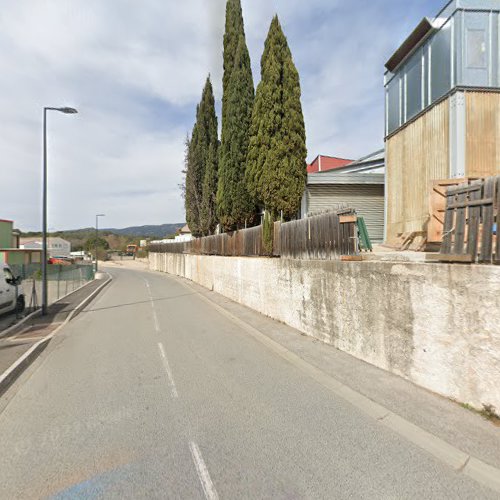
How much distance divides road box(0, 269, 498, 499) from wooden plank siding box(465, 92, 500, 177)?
27.9ft

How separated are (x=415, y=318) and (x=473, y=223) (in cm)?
151

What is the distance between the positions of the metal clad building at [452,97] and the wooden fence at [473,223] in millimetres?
6215

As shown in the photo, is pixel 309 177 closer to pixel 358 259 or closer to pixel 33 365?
pixel 358 259

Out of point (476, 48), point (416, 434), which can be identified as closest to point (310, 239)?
point (416, 434)

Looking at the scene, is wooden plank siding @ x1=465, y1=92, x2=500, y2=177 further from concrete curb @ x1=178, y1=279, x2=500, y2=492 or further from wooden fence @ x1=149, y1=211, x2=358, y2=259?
concrete curb @ x1=178, y1=279, x2=500, y2=492

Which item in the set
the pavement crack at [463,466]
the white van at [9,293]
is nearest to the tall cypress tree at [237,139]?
the white van at [9,293]

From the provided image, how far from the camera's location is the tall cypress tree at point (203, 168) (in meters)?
26.9

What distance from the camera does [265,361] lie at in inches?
258

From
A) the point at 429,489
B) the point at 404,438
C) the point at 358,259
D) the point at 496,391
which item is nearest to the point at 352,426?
the point at 404,438

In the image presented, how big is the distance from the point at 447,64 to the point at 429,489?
1148 centimetres

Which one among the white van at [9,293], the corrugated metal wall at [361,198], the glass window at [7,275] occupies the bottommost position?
the white van at [9,293]

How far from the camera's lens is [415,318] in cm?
480

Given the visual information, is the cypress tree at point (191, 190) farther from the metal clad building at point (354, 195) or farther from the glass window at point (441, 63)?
the glass window at point (441, 63)

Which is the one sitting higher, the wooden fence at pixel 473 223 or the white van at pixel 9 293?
the wooden fence at pixel 473 223
